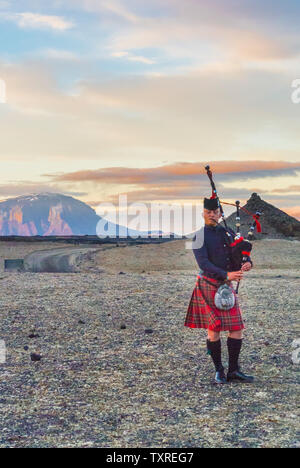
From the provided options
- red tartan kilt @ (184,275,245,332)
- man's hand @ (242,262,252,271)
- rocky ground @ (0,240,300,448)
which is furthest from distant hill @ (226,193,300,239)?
man's hand @ (242,262,252,271)

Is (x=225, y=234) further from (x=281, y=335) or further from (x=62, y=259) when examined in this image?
(x=62, y=259)

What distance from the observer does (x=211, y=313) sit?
8914 millimetres

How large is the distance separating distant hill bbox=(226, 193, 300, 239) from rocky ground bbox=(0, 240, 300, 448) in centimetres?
4160

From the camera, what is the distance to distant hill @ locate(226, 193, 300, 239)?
61250 millimetres

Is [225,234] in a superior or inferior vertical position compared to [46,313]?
superior

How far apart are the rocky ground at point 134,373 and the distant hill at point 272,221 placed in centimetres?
4160

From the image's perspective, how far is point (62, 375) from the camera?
1020 centimetres

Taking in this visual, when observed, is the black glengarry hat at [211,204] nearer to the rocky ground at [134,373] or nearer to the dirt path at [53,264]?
the rocky ground at [134,373]

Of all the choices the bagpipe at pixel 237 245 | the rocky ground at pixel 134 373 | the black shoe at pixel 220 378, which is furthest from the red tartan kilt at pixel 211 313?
the rocky ground at pixel 134 373

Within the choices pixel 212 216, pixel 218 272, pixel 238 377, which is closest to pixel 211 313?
pixel 218 272

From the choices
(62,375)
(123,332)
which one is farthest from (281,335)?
(62,375)

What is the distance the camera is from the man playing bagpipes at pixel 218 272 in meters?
8.70

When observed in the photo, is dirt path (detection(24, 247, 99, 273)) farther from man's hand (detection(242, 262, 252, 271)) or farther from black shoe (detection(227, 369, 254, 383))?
man's hand (detection(242, 262, 252, 271))
